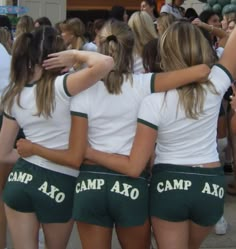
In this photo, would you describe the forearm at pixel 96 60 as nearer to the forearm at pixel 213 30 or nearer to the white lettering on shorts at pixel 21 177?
the white lettering on shorts at pixel 21 177

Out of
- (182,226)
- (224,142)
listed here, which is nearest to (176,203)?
(182,226)

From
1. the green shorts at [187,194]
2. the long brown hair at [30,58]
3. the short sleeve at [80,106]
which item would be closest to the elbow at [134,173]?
the green shorts at [187,194]

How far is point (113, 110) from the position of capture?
264 cm

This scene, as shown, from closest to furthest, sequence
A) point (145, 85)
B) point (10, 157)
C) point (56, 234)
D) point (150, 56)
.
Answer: point (145, 85), point (56, 234), point (10, 157), point (150, 56)

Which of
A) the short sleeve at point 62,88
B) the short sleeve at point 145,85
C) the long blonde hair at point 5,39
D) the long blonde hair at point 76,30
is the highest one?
the short sleeve at point 145,85

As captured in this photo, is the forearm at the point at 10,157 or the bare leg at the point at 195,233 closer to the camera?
the bare leg at the point at 195,233

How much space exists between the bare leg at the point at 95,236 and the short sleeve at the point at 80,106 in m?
0.55

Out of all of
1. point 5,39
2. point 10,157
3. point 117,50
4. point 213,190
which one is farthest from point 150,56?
point 5,39

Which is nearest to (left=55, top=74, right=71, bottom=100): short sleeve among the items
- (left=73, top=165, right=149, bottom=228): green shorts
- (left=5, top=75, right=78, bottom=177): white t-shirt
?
(left=5, top=75, right=78, bottom=177): white t-shirt

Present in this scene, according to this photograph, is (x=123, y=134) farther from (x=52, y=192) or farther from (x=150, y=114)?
(x=52, y=192)

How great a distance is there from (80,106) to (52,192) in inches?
19.3

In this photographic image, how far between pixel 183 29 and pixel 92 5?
55.5 ft

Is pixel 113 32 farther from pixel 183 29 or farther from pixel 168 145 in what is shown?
pixel 168 145

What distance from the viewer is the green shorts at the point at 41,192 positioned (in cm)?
278
